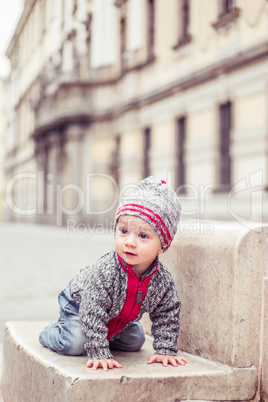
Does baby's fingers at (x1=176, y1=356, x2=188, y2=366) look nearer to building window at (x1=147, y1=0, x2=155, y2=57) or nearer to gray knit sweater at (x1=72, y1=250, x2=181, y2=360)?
gray knit sweater at (x1=72, y1=250, x2=181, y2=360)

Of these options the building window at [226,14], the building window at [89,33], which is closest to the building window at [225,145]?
the building window at [226,14]

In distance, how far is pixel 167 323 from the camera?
2428mm

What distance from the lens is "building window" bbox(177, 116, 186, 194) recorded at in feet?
53.1

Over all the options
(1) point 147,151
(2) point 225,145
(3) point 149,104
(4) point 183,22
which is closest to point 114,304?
(2) point 225,145

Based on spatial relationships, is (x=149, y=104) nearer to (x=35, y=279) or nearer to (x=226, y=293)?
(x=35, y=279)

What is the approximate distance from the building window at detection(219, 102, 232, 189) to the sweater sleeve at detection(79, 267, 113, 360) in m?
12.0

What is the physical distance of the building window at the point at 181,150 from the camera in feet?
53.1

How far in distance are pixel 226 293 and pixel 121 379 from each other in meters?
0.53

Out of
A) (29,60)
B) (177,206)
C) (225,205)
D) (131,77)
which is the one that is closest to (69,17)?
(131,77)

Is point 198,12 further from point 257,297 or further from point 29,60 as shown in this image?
point 29,60

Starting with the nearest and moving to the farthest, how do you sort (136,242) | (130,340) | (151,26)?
1. (136,242)
2. (130,340)
3. (151,26)

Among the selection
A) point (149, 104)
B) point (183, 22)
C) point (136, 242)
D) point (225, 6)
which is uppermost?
point (183, 22)

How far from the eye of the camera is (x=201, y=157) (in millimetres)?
15133

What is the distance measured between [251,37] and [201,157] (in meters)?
3.37
